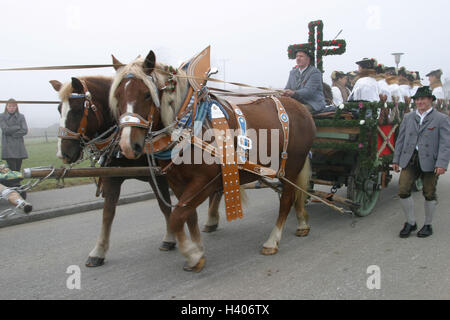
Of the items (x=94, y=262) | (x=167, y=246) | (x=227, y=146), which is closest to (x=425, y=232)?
(x=227, y=146)

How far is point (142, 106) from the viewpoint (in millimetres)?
3002

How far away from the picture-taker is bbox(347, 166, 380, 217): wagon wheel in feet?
17.1

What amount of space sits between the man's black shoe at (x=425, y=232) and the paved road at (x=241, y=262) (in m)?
0.11

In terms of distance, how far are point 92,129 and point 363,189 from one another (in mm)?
3830

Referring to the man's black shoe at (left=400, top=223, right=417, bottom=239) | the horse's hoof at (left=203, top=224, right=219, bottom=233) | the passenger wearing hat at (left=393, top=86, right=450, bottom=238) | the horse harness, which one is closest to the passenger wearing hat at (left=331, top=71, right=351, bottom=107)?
the passenger wearing hat at (left=393, top=86, right=450, bottom=238)

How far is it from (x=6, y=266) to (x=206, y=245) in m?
2.16

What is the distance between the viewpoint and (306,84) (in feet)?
17.0

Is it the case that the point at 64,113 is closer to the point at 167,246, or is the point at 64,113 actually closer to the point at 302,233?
the point at 167,246

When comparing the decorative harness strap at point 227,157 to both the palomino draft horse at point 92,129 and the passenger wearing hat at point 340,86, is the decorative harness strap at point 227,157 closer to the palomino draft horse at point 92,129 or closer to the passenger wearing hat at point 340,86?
the palomino draft horse at point 92,129

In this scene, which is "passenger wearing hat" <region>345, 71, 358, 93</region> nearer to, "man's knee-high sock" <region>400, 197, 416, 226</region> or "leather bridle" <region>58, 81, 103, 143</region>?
"man's knee-high sock" <region>400, 197, 416, 226</region>

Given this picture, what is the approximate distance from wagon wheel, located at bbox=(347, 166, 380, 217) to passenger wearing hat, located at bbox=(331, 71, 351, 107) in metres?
2.78

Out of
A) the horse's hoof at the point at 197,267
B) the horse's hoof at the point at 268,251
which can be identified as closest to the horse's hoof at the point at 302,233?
the horse's hoof at the point at 268,251

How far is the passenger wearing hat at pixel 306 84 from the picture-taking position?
5.14 metres
